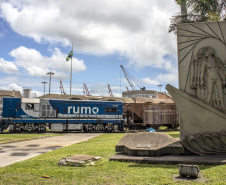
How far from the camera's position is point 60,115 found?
25484mm

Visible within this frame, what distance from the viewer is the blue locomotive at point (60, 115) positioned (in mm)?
24297

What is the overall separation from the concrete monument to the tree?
908cm

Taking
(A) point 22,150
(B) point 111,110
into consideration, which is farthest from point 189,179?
(B) point 111,110

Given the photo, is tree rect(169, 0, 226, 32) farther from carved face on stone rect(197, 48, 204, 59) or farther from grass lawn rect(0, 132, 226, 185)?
grass lawn rect(0, 132, 226, 185)

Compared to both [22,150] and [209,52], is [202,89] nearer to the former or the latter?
[209,52]

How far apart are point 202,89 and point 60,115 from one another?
20.1 m

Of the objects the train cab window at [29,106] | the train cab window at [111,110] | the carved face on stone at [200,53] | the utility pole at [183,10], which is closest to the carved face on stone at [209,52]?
the carved face on stone at [200,53]

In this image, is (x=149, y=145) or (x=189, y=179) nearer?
(x=189, y=179)

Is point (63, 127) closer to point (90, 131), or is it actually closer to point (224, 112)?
point (90, 131)

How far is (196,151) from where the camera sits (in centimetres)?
750

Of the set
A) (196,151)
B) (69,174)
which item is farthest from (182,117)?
(69,174)

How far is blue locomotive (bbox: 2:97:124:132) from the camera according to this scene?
79.7 feet

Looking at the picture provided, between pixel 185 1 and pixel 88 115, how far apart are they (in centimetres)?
1567

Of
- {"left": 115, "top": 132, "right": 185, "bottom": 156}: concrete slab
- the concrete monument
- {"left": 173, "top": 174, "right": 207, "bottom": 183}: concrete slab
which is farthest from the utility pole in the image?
{"left": 173, "top": 174, "right": 207, "bottom": 183}: concrete slab
